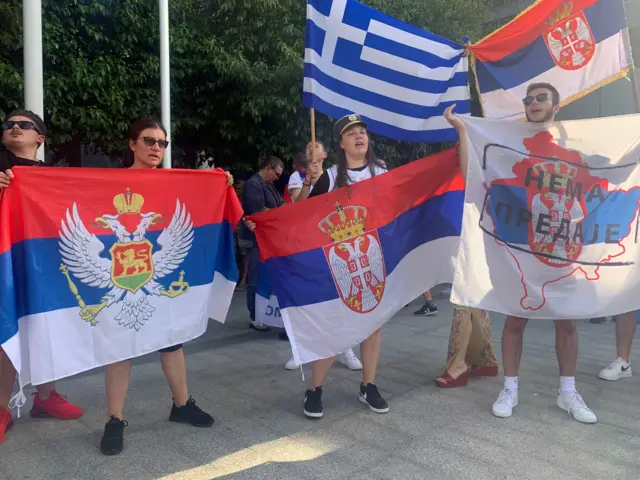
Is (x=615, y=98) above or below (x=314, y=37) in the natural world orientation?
above

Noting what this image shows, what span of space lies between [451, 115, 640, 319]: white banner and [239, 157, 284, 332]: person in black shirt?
2.82m

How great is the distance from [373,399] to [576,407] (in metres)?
1.25

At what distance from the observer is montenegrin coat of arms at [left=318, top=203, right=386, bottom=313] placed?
362cm

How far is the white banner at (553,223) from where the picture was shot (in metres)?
3.52

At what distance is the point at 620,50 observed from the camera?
4160 mm

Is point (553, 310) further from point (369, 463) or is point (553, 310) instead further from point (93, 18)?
point (93, 18)

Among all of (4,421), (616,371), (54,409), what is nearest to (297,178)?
(54,409)

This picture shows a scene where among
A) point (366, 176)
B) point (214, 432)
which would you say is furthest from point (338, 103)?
point (214, 432)

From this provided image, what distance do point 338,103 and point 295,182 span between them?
171 centimetres

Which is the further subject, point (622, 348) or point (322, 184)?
point (622, 348)

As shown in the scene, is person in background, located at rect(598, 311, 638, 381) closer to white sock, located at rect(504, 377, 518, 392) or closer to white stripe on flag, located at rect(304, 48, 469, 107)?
white sock, located at rect(504, 377, 518, 392)

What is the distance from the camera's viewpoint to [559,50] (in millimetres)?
4246

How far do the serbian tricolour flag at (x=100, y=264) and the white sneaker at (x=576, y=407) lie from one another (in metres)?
2.34

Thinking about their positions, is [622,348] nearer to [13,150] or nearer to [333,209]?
[333,209]
